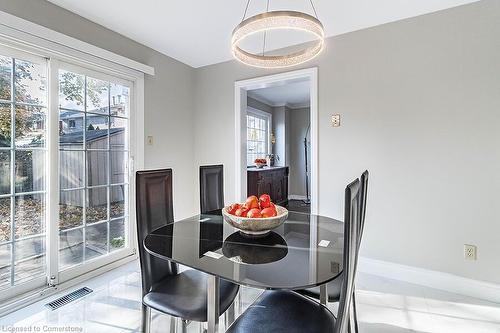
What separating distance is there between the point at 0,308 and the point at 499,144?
13.3 ft

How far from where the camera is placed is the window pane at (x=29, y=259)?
2.09m

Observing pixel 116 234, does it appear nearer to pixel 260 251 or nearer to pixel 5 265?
pixel 5 265

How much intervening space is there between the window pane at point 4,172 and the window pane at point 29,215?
11cm

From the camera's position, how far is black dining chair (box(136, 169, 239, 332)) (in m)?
1.28

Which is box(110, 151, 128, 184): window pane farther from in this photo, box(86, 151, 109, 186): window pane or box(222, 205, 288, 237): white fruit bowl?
box(222, 205, 288, 237): white fruit bowl

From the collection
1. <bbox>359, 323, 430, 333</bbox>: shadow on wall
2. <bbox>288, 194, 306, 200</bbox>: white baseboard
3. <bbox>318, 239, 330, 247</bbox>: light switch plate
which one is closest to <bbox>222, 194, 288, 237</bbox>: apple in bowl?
<bbox>318, 239, 330, 247</bbox>: light switch plate

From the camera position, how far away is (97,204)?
2629 millimetres

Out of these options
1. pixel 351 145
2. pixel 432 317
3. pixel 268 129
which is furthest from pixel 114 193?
pixel 268 129

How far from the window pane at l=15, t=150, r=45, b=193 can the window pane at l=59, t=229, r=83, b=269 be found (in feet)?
1.63

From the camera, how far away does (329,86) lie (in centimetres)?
284

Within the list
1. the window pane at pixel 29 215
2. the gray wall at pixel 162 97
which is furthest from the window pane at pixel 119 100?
the window pane at pixel 29 215

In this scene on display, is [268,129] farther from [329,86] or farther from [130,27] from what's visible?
[130,27]

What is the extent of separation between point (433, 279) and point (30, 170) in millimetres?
3593

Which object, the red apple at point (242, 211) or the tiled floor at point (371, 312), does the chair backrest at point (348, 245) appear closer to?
the red apple at point (242, 211)
